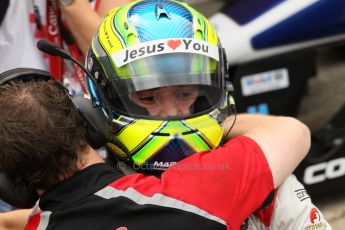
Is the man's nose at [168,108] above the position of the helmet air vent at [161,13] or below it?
below

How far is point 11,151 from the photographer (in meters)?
1.10

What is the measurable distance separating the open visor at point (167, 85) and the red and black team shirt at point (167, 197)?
233 millimetres

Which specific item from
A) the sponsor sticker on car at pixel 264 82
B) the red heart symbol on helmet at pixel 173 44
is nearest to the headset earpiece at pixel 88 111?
the red heart symbol on helmet at pixel 173 44

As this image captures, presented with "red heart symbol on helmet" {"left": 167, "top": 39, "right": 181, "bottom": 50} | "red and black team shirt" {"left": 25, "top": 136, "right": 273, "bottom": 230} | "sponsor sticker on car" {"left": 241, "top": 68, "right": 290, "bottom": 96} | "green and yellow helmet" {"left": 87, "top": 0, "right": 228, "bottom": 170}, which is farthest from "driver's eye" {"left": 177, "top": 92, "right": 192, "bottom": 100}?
"sponsor sticker on car" {"left": 241, "top": 68, "right": 290, "bottom": 96}

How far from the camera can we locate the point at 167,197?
1.10 metres

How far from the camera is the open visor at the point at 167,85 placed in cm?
136

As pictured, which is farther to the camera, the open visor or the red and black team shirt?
the open visor

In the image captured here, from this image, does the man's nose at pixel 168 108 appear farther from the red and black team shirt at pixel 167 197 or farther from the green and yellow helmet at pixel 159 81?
the red and black team shirt at pixel 167 197

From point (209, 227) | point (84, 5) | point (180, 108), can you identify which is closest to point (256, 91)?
point (84, 5)

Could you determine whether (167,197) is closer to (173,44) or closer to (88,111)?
(88,111)

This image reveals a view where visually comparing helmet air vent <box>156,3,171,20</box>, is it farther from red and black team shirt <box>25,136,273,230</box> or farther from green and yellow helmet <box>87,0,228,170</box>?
red and black team shirt <box>25,136,273,230</box>

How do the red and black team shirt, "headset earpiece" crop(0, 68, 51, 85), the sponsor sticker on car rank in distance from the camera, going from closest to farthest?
the red and black team shirt, "headset earpiece" crop(0, 68, 51, 85), the sponsor sticker on car

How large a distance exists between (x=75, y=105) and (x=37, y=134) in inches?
6.6

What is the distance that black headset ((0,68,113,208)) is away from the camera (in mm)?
1175
